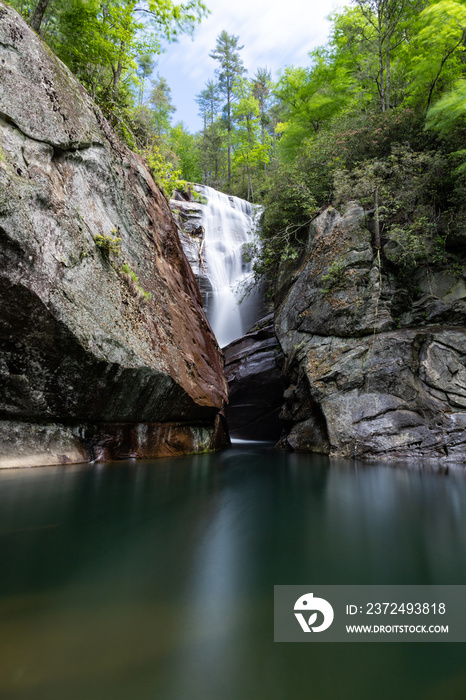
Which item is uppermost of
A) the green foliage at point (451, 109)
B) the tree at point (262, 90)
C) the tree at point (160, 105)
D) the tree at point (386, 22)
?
the tree at point (262, 90)

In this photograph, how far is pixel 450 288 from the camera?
9.57m

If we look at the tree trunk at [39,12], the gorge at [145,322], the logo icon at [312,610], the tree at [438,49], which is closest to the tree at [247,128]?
the tree at [438,49]

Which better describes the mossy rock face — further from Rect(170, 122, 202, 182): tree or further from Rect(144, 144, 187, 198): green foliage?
Rect(170, 122, 202, 182): tree

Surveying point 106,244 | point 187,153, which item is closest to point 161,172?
point 106,244

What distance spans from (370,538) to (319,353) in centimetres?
732

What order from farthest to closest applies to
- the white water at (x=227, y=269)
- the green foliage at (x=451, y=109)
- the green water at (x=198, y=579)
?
the white water at (x=227, y=269), the green foliage at (x=451, y=109), the green water at (x=198, y=579)

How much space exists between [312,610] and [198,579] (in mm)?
717

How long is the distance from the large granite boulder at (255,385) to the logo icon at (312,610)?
11772mm

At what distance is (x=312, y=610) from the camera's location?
179 centimetres

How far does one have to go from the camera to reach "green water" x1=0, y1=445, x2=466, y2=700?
1271 mm

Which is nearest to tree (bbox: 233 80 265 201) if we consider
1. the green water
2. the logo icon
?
the green water

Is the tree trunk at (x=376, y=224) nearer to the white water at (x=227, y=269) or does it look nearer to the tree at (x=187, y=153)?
the white water at (x=227, y=269)

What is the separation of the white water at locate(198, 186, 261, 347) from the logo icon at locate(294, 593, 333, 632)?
1307cm

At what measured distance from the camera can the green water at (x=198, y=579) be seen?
127 centimetres
